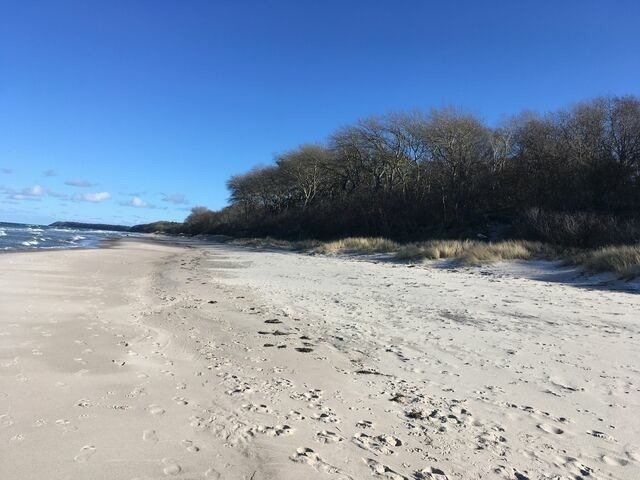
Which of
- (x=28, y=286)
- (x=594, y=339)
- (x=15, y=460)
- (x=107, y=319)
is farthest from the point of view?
(x=28, y=286)

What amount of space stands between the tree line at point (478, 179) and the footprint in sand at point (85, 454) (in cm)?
2025

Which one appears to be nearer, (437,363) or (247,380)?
(247,380)

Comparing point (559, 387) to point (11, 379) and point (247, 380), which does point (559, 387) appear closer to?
point (247, 380)

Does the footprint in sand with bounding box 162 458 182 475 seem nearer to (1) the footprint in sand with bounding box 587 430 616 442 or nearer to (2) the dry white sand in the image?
(2) the dry white sand

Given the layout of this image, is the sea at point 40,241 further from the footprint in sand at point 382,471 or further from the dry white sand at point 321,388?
the footprint in sand at point 382,471

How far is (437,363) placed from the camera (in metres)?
6.18

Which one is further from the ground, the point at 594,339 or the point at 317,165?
the point at 317,165

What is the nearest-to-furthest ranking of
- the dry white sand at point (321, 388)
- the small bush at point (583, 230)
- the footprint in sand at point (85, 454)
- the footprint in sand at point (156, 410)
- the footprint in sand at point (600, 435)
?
the footprint in sand at point (85, 454) < the dry white sand at point (321, 388) < the footprint in sand at point (600, 435) < the footprint in sand at point (156, 410) < the small bush at point (583, 230)

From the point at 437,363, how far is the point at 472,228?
2605 cm

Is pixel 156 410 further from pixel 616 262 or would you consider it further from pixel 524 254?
pixel 524 254

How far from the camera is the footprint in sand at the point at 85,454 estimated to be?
11.2 feet

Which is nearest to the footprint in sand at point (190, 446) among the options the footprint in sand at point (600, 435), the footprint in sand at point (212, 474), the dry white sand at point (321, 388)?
the dry white sand at point (321, 388)

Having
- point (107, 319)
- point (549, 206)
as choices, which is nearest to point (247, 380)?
point (107, 319)

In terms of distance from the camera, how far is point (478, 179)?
3481cm
